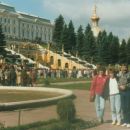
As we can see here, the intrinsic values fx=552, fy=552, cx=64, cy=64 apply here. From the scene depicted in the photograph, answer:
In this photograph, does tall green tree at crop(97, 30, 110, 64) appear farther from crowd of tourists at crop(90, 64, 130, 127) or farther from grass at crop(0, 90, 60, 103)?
crowd of tourists at crop(90, 64, 130, 127)

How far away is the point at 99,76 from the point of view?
1455 cm

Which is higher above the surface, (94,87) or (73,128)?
(94,87)

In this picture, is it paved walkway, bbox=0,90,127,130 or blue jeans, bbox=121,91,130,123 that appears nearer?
paved walkway, bbox=0,90,127,130

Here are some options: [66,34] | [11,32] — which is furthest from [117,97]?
[11,32]

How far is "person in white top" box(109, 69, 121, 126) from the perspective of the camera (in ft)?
46.6

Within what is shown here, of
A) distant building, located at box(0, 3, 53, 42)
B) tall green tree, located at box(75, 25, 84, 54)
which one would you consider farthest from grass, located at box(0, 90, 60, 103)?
distant building, located at box(0, 3, 53, 42)

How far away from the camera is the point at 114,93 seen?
1430 centimetres

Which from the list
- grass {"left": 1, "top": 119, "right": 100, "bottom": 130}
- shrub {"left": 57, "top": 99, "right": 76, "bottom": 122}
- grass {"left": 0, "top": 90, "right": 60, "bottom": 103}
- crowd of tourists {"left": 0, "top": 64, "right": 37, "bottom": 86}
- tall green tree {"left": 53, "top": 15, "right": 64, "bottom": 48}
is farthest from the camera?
tall green tree {"left": 53, "top": 15, "right": 64, "bottom": 48}

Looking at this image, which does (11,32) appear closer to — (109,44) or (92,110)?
(109,44)

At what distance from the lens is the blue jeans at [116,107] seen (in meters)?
14.2

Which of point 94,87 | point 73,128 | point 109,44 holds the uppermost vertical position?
point 109,44

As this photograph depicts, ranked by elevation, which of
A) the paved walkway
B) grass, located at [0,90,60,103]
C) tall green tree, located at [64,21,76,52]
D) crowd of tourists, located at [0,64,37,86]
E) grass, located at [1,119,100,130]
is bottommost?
grass, located at [1,119,100,130]

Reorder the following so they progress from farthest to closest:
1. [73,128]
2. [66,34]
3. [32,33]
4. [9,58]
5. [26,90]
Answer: [32,33] < [66,34] < [9,58] < [26,90] < [73,128]

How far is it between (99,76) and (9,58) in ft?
236
